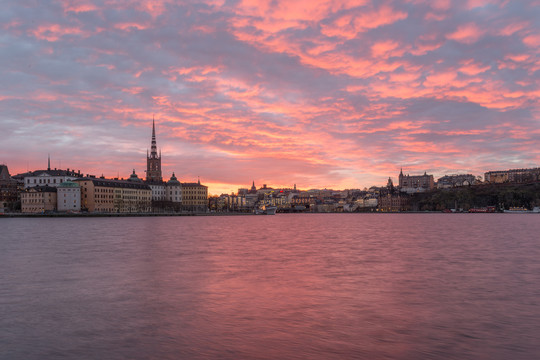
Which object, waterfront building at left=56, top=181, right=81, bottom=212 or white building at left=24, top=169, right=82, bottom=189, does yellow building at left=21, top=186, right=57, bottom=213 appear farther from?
white building at left=24, top=169, right=82, bottom=189

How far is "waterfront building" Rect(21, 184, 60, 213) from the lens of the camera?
151000 mm

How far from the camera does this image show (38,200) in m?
151

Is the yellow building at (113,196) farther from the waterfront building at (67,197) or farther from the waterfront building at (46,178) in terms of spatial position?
the waterfront building at (46,178)

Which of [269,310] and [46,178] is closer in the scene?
[269,310]

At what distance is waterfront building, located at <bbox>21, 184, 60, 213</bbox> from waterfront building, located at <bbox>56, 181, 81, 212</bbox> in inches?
95.8

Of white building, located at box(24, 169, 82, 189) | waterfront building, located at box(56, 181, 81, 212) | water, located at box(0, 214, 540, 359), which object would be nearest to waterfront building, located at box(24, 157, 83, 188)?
white building, located at box(24, 169, 82, 189)

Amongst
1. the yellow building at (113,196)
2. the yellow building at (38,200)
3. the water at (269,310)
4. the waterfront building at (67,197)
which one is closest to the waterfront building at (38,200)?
the yellow building at (38,200)

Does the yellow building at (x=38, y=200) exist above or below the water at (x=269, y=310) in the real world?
above

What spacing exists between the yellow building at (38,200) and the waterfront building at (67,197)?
8.15 feet

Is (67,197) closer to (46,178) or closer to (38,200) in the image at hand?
(38,200)

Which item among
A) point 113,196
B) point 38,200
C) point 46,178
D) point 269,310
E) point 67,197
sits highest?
A: point 46,178

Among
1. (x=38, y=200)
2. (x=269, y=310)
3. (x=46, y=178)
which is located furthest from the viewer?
(x=46, y=178)

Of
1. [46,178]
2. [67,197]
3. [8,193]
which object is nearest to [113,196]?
[67,197]

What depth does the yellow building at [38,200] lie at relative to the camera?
151000 mm
